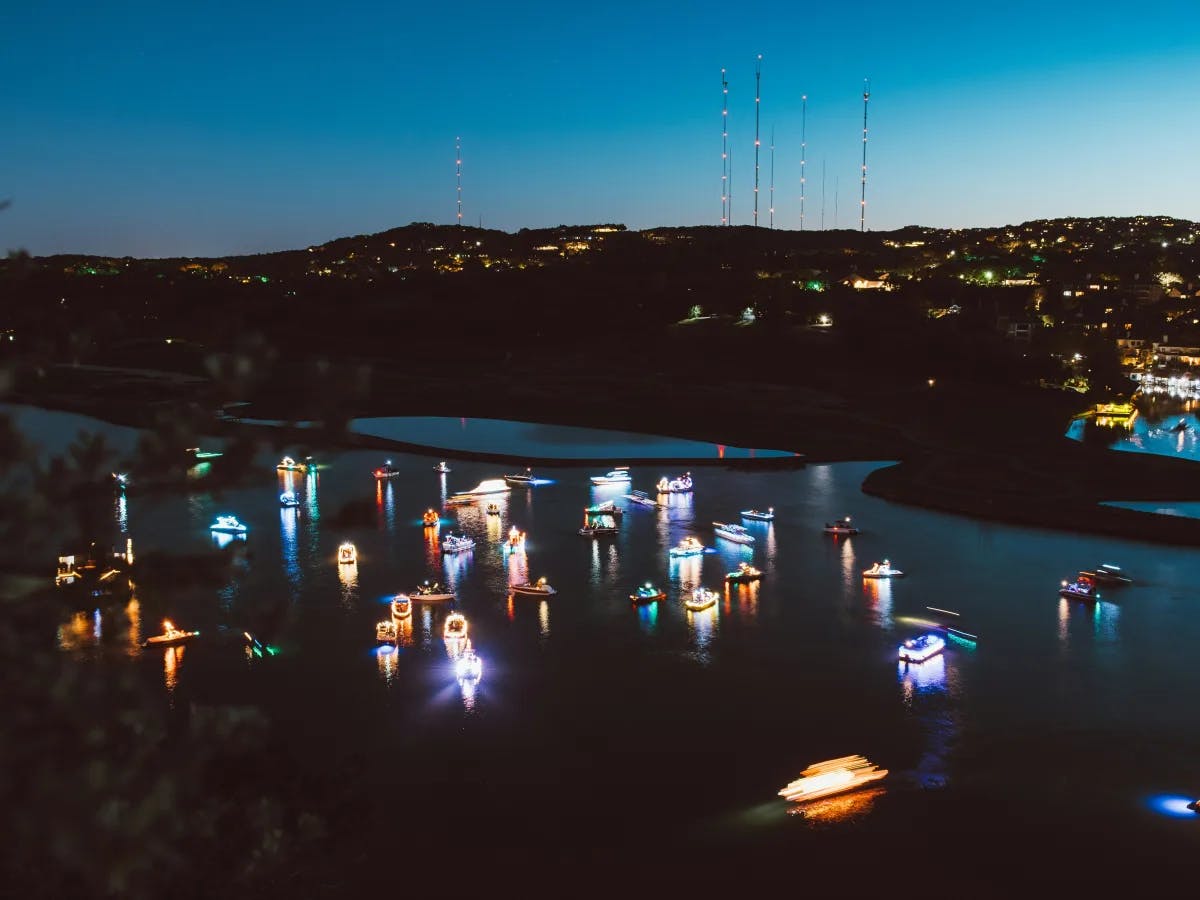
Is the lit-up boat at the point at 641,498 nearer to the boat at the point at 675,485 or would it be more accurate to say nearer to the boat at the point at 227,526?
the boat at the point at 675,485

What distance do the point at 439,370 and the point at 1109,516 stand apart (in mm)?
32953

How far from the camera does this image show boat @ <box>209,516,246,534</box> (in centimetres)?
2180

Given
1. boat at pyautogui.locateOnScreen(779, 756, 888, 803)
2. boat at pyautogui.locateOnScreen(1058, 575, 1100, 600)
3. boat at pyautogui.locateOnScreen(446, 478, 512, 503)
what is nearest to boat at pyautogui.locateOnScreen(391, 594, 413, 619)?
boat at pyautogui.locateOnScreen(779, 756, 888, 803)

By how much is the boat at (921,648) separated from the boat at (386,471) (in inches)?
649

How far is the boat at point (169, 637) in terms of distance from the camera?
15.2 metres

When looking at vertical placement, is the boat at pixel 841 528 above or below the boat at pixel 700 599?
above

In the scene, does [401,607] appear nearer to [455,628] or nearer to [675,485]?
[455,628]

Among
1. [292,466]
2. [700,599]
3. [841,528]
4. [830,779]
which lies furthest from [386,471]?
[830,779]

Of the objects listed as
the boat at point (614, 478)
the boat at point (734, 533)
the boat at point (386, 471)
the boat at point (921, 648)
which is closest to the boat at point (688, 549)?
the boat at point (734, 533)

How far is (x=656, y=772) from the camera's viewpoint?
1147 cm

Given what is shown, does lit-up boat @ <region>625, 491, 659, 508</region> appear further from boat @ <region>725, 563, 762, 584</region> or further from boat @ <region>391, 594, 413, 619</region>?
boat @ <region>391, 594, 413, 619</region>

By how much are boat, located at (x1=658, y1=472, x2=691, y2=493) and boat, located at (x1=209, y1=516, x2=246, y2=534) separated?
9872 mm

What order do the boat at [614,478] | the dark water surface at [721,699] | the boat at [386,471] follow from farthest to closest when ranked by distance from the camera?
the boat at [386,471], the boat at [614,478], the dark water surface at [721,699]

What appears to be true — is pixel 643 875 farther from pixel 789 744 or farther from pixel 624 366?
pixel 624 366
